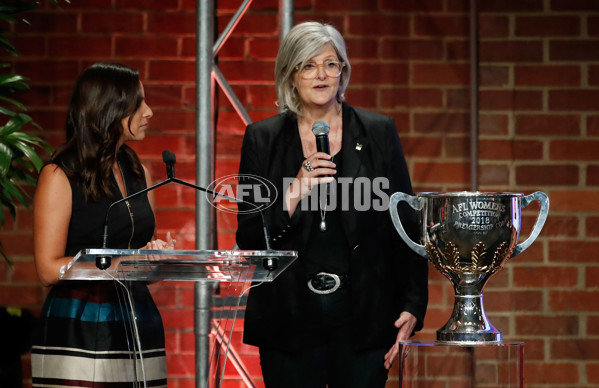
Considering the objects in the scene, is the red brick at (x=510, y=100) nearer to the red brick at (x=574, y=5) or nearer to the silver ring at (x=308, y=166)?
the red brick at (x=574, y=5)

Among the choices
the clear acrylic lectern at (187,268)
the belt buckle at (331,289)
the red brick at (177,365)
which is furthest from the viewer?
the belt buckle at (331,289)

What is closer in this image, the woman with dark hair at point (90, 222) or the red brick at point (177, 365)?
the red brick at point (177, 365)

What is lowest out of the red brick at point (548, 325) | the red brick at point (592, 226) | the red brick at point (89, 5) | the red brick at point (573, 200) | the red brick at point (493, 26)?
the red brick at point (548, 325)

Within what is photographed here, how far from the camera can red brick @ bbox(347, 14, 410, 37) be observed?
3.34 m

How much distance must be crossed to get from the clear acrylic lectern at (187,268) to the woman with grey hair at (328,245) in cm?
35

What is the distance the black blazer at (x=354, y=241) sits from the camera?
204 cm

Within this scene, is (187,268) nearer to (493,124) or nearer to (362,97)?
(362,97)

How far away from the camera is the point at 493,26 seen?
3.31 meters

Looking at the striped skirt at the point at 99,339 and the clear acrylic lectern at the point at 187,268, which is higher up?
the clear acrylic lectern at the point at 187,268

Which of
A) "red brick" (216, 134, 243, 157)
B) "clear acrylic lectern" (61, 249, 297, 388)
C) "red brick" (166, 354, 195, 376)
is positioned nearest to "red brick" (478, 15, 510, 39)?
"red brick" (216, 134, 243, 157)

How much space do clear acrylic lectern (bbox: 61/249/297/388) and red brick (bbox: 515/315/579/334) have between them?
1.84m

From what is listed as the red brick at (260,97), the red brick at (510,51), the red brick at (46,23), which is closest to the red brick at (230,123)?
the red brick at (260,97)

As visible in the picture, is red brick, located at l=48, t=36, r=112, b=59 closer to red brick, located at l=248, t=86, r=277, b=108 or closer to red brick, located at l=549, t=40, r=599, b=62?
red brick, located at l=248, t=86, r=277, b=108

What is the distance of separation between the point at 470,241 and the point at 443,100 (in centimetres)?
163
